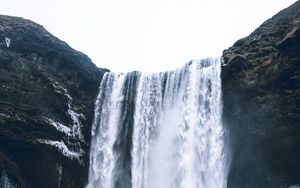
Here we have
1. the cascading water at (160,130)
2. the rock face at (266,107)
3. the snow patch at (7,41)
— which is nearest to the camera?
the rock face at (266,107)

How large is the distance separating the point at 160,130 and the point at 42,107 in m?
8.60

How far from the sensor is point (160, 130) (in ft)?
109

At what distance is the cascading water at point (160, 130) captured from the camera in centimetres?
2998

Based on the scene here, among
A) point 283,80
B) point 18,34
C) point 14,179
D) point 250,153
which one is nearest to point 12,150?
point 14,179

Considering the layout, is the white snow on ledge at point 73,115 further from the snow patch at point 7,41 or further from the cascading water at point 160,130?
the snow patch at point 7,41

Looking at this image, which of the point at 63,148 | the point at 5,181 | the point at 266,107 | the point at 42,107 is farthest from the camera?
the point at 42,107

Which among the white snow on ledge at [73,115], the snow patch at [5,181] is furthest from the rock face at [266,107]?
the snow patch at [5,181]

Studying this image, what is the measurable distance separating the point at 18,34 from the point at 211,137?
1634cm

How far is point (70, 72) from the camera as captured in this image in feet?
115

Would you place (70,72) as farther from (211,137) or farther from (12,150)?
(211,137)

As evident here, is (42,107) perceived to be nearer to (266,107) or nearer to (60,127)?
(60,127)

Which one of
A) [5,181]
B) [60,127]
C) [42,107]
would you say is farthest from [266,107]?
[5,181]

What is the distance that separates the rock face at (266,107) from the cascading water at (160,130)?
1116mm

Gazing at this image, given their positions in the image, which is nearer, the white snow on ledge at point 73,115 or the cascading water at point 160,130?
the cascading water at point 160,130
